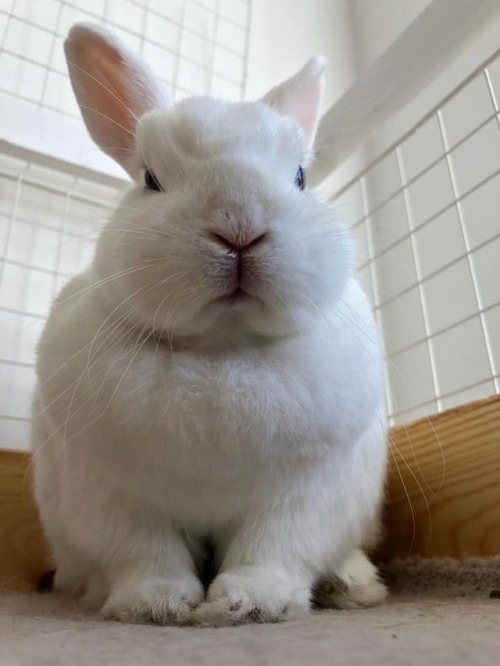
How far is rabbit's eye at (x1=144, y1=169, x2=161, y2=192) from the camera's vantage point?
989 millimetres

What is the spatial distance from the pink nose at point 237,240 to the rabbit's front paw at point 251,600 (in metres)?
0.43

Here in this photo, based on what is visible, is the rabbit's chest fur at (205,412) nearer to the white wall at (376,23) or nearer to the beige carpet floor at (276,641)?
the beige carpet floor at (276,641)

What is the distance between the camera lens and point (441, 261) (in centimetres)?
178

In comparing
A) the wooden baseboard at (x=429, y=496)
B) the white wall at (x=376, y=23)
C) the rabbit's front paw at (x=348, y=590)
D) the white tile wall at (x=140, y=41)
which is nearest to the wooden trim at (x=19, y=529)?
the wooden baseboard at (x=429, y=496)

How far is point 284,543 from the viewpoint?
3.04 feet

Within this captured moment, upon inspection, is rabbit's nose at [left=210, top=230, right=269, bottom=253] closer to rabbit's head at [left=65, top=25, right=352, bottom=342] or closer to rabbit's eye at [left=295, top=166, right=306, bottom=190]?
rabbit's head at [left=65, top=25, right=352, bottom=342]

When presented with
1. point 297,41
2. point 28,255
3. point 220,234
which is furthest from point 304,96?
point 297,41

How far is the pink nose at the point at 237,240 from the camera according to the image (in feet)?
2.54

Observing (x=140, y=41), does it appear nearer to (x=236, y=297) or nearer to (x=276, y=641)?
(x=236, y=297)

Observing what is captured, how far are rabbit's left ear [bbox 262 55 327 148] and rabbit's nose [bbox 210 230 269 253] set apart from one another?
538mm

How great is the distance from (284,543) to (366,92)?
0.99 metres

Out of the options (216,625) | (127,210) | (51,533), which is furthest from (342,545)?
(127,210)

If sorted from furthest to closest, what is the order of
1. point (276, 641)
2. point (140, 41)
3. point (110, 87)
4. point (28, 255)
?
point (140, 41)
point (28, 255)
point (110, 87)
point (276, 641)

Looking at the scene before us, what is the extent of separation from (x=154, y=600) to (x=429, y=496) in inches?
24.5
